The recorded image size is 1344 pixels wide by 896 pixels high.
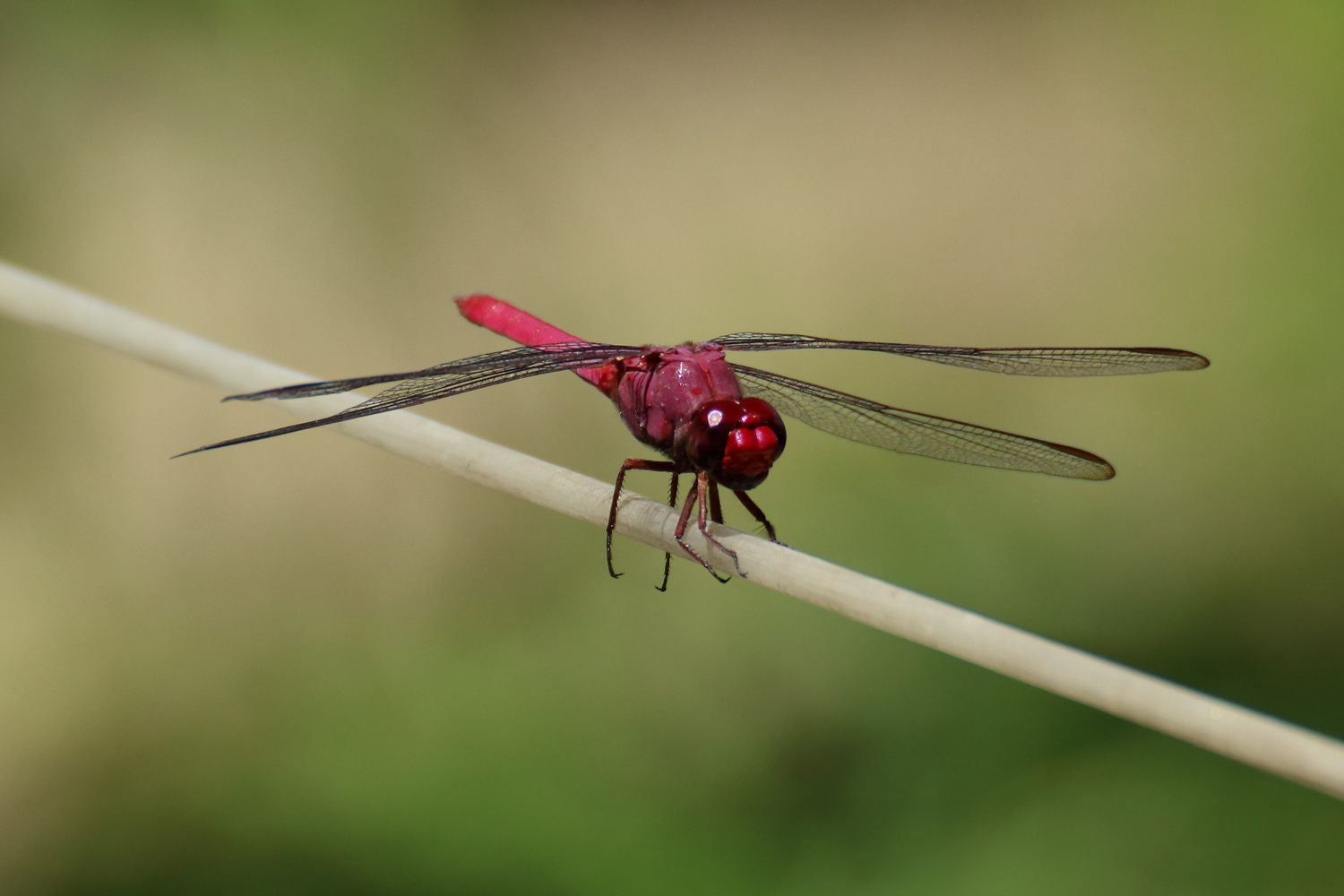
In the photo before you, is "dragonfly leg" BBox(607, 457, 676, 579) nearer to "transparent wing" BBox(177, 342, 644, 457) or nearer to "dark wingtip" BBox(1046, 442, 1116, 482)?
"transparent wing" BBox(177, 342, 644, 457)

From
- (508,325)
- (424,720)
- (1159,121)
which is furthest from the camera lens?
(1159,121)

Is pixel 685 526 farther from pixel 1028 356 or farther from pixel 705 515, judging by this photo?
pixel 1028 356

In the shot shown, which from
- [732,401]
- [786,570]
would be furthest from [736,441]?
[786,570]

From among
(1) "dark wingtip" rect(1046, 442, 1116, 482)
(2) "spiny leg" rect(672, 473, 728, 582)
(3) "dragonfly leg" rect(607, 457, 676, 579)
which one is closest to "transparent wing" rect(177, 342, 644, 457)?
(3) "dragonfly leg" rect(607, 457, 676, 579)

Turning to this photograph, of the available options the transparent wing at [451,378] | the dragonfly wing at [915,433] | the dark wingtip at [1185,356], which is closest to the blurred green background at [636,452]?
the dragonfly wing at [915,433]

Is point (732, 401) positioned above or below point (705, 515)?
above

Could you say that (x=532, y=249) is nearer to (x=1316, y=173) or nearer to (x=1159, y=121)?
(x=1159, y=121)

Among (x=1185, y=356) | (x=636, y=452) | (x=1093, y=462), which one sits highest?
(x=1185, y=356)

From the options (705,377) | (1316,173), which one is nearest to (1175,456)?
(1316,173)

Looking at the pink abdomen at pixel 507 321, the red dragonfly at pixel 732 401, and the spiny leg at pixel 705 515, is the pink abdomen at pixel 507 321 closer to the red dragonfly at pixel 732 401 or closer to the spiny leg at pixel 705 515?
the red dragonfly at pixel 732 401
